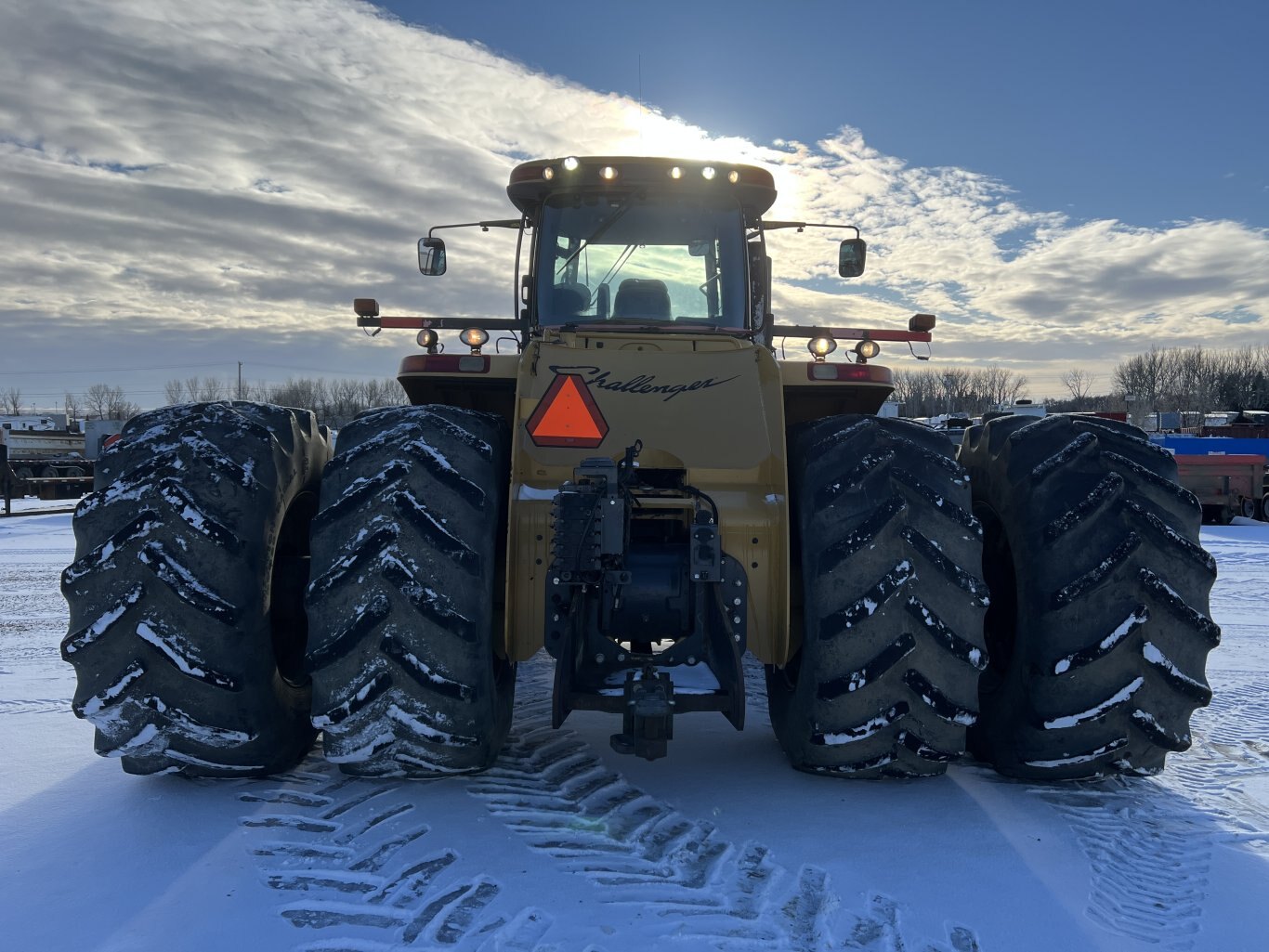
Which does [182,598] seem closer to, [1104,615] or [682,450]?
[682,450]

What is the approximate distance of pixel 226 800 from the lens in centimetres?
353

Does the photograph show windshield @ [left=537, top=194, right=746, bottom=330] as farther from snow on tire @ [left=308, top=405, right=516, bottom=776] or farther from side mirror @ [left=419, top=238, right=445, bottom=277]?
snow on tire @ [left=308, top=405, right=516, bottom=776]

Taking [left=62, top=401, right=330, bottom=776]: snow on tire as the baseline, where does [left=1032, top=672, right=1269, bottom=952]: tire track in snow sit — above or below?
below

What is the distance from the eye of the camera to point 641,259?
16.0ft

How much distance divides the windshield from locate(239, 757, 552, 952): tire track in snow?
2547mm

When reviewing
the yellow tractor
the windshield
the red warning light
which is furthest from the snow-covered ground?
the windshield

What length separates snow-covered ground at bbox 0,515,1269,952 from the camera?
263cm

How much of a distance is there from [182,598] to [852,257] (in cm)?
466

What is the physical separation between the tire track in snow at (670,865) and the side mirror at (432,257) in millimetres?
3317

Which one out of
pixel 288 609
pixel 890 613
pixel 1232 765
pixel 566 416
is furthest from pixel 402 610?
pixel 1232 765

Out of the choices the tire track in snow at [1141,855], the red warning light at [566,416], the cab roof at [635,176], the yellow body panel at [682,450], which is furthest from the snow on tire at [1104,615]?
the cab roof at [635,176]

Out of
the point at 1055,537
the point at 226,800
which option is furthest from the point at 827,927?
the point at 226,800

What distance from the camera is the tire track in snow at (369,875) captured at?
2.59 metres

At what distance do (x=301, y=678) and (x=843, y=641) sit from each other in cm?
242
